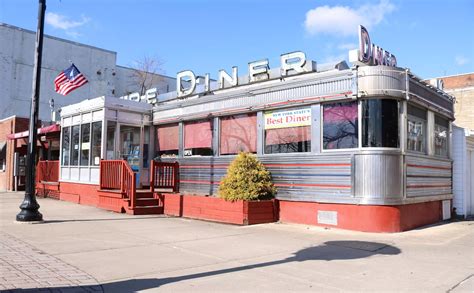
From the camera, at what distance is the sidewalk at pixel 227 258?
5.88 m

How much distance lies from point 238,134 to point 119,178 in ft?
13.8

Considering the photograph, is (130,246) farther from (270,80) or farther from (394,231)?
(270,80)

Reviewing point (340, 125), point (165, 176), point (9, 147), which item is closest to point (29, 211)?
point (165, 176)

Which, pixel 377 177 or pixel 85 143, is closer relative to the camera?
pixel 377 177

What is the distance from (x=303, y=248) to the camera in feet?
27.7

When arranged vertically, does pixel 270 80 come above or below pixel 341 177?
above

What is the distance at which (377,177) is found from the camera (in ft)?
33.9

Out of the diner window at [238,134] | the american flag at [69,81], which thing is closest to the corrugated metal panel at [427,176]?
the diner window at [238,134]

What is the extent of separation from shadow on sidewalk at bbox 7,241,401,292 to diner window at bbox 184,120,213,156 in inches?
251

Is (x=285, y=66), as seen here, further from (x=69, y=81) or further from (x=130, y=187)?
(x=69, y=81)

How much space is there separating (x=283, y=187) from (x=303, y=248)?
3652 millimetres

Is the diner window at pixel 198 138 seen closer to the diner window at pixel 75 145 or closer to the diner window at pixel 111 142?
the diner window at pixel 111 142

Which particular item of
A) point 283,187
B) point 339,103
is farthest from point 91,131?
point 339,103

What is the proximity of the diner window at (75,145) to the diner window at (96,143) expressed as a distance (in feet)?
4.72
